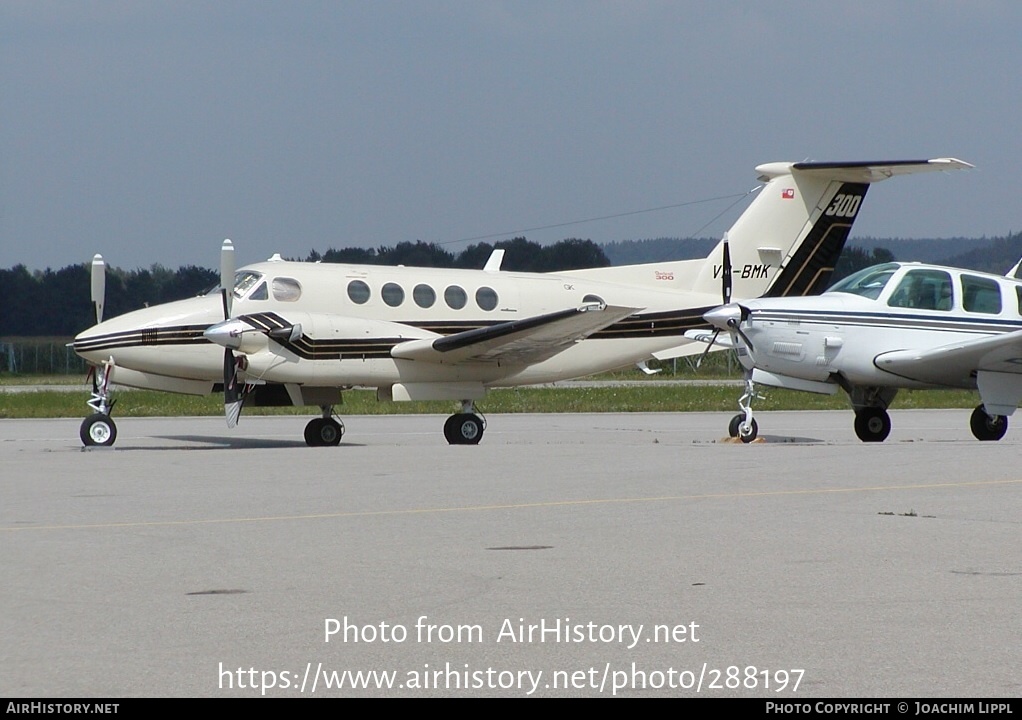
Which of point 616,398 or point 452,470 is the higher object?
point 452,470

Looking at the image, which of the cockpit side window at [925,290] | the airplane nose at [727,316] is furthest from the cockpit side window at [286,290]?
the cockpit side window at [925,290]

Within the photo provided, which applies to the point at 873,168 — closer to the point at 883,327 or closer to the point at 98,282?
the point at 883,327

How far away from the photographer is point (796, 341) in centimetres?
1712

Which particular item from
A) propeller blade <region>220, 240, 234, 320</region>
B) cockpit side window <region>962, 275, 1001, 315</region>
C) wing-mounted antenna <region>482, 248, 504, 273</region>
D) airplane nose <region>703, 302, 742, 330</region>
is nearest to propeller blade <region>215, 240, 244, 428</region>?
propeller blade <region>220, 240, 234, 320</region>

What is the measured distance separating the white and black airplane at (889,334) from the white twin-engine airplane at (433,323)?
200 centimetres

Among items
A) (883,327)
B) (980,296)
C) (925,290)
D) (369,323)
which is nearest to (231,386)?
(369,323)

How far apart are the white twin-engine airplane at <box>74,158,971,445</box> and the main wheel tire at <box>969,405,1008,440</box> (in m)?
3.89

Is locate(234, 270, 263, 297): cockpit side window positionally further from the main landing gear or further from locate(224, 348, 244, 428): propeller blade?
the main landing gear

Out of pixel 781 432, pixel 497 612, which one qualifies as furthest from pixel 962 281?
pixel 497 612

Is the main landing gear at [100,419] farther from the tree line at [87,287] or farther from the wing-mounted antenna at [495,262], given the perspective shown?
the tree line at [87,287]

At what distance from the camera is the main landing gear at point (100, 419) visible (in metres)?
17.6

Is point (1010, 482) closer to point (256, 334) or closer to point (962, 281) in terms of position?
point (962, 281)

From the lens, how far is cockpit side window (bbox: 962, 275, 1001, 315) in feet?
57.6
